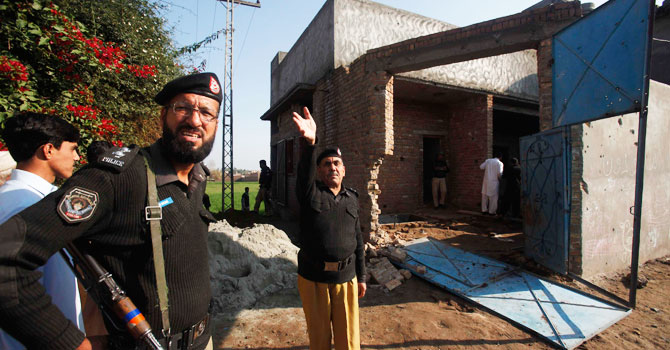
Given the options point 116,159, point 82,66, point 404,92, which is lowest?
point 116,159

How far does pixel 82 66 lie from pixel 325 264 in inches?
215

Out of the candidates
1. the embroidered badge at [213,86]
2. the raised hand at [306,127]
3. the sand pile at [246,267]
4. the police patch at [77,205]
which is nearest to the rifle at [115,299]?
the police patch at [77,205]

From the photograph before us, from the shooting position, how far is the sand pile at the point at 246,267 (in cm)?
385

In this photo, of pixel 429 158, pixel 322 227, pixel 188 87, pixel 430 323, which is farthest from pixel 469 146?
pixel 188 87

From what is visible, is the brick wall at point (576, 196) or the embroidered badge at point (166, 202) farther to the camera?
the brick wall at point (576, 196)

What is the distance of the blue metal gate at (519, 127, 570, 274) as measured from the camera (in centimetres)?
424

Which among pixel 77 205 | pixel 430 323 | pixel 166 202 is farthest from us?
pixel 430 323

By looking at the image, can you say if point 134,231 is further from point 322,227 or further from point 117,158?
point 322,227

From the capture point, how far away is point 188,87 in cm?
133

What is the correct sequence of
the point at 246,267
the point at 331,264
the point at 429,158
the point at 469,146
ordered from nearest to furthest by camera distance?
the point at 331,264 < the point at 246,267 < the point at 469,146 < the point at 429,158

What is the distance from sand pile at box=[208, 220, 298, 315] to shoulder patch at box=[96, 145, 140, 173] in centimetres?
315

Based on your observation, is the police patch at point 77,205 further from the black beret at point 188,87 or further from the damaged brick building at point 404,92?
the damaged brick building at point 404,92

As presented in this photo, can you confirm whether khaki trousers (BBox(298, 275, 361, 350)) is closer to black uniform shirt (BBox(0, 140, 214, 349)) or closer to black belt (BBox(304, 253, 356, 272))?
black belt (BBox(304, 253, 356, 272))

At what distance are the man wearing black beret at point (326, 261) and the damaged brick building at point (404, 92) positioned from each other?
338 centimetres
